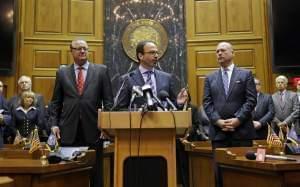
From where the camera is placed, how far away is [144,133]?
2.16 meters

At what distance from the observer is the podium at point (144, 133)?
2.09 m

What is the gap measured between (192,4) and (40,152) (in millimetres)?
4979

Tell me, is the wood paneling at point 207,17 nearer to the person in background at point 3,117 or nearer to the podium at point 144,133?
the person in background at point 3,117

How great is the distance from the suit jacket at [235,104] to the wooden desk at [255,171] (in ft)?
1.96

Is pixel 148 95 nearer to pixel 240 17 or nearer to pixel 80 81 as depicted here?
pixel 80 81

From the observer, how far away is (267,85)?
6664 millimetres

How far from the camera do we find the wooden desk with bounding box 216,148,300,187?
180 cm

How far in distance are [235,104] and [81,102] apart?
1.20 meters

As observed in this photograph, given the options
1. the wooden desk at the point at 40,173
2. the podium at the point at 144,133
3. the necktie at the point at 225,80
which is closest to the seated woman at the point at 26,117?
the necktie at the point at 225,80

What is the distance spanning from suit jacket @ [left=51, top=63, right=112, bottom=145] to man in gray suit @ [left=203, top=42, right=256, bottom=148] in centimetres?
84

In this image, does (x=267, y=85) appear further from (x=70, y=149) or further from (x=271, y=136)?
(x=70, y=149)

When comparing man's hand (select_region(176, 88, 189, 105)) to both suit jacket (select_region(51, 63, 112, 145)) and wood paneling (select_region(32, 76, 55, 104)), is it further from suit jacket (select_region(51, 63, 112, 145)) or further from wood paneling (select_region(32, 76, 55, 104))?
wood paneling (select_region(32, 76, 55, 104))

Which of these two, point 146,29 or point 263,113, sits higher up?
point 146,29

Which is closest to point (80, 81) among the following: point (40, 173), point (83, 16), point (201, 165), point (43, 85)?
point (40, 173)
